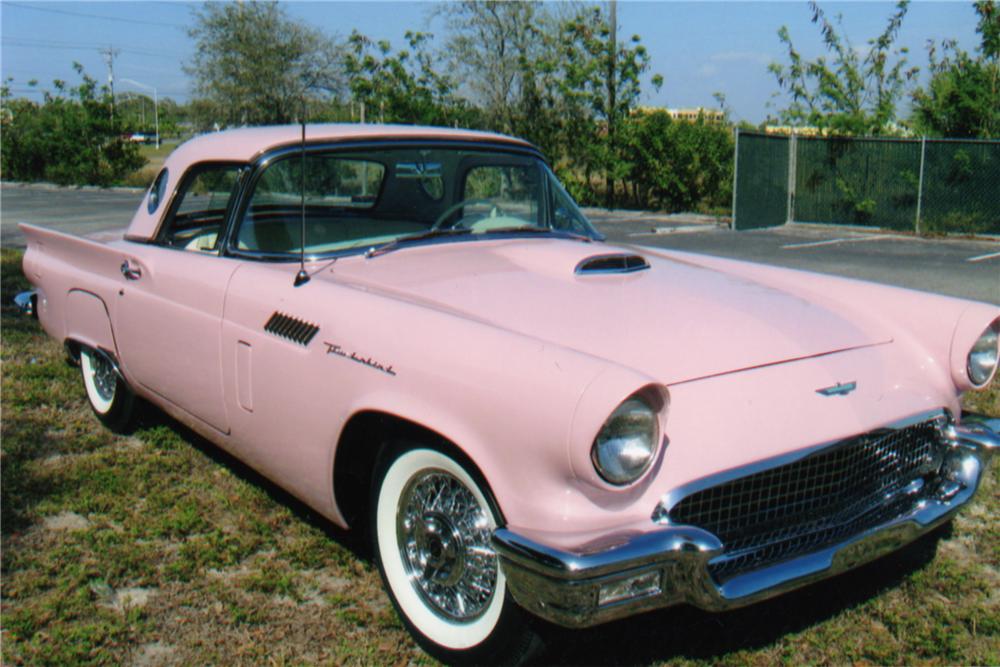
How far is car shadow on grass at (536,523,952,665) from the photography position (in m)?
2.68

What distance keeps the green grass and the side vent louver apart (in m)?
0.80

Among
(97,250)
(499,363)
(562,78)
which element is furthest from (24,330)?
(562,78)

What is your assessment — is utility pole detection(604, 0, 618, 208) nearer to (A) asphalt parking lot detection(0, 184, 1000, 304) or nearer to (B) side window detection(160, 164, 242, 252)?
(A) asphalt parking lot detection(0, 184, 1000, 304)

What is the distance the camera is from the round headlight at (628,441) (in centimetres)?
225

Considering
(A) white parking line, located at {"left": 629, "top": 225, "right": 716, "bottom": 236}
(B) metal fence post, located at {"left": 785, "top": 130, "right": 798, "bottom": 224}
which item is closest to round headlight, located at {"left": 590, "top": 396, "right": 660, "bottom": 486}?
(A) white parking line, located at {"left": 629, "top": 225, "right": 716, "bottom": 236}

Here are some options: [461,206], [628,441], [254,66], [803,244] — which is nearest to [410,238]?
[461,206]

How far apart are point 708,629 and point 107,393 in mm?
3183

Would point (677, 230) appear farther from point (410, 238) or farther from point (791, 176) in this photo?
point (410, 238)

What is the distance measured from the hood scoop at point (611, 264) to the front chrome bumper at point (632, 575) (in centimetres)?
120

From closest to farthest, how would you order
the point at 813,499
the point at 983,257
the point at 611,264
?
the point at 813,499, the point at 611,264, the point at 983,257

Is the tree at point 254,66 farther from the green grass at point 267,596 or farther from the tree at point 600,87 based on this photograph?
the green grass at point 267,596

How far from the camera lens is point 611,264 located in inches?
131

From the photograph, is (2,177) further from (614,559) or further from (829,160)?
(614,559)

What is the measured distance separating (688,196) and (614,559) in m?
16.7
